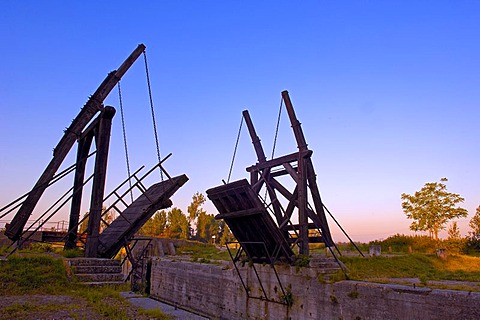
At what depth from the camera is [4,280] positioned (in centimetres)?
559

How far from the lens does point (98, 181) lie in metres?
8.77

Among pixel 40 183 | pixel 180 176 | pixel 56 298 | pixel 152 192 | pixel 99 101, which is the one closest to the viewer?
pixel 56 298

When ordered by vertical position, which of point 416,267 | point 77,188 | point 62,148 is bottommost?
point 416,267

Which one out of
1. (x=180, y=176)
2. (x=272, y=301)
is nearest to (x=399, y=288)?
(x=272, y=301)

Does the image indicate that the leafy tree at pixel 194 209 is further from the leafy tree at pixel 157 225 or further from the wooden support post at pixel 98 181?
the wooden support post at pixel 98 181

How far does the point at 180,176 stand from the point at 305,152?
4.73 m

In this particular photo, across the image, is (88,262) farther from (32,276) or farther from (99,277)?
(32,276)

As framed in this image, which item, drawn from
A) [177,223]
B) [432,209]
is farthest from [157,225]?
[432,209]

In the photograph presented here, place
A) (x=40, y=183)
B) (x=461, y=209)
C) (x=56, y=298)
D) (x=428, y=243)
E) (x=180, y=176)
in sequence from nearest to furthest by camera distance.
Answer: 1. (x=56, y=298)
2. (x=40, y=183)
3. (x=180, y=176)
4. (x=428, y=243)
5. (x=461, y=209)

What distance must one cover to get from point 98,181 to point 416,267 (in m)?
14.5

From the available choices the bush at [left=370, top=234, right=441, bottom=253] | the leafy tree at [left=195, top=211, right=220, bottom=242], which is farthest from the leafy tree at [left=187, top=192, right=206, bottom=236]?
the bush at [left=370, top=234, right=441, bottom=253]

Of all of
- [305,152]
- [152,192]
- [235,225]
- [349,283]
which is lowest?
[349,283]

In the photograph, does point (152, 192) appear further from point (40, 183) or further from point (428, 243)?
point (428, 243)

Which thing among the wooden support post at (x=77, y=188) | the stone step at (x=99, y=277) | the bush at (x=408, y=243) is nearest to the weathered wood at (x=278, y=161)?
the wooden support post at (x=77, y=188)
